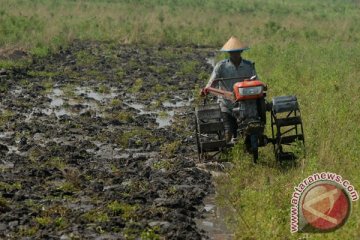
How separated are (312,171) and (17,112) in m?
8.52

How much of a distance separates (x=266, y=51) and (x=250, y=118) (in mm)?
15684

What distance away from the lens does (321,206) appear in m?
6.78

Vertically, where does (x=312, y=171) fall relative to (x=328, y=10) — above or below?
above

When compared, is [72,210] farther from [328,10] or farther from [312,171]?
[328,10]

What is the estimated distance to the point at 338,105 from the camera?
13234mm

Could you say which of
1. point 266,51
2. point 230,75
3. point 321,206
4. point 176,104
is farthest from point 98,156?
point 266,51

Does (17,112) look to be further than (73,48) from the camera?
No

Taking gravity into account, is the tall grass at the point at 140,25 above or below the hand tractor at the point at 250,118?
below

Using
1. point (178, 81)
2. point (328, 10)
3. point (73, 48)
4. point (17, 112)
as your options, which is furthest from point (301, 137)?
point (328, 10)

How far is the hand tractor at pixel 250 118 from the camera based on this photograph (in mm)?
9617

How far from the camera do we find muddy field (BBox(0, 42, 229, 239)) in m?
7.77

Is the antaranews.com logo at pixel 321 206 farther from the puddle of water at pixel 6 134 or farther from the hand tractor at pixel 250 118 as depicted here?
the puddle of water at pixel 6 134

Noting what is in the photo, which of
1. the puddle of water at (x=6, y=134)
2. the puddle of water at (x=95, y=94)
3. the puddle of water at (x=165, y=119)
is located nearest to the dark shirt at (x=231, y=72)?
the puddle of water at (x=165, y=119)

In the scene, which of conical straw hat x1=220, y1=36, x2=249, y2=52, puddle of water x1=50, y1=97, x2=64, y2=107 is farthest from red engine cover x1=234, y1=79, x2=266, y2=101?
puddle of water x1=50, y1=97, x2=64, y2=107
